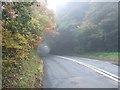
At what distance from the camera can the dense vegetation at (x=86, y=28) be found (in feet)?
150

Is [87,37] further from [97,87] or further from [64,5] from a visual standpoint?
[97,87]

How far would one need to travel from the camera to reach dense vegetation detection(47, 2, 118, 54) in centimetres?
→ 4584

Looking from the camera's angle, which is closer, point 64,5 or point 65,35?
point 65,35

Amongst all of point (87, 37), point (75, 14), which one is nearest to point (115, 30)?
point (87, 37)

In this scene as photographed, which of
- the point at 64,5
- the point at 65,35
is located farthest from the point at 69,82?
the point at 64,5

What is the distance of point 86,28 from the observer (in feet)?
166

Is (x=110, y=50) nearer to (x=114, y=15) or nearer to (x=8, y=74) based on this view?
(x=114, y=15)

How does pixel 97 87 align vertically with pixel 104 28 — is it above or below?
below

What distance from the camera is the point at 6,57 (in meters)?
12.7

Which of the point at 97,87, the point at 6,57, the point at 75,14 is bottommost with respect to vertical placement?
the point at 97,87

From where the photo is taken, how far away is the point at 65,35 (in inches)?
2462

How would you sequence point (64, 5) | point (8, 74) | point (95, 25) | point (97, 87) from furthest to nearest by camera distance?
point (64, 5)
point (95, 25)
point (97, 87)
point (8, 74)

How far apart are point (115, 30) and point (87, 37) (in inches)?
312

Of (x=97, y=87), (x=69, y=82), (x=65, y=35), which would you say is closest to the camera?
(x=97, y=87)
